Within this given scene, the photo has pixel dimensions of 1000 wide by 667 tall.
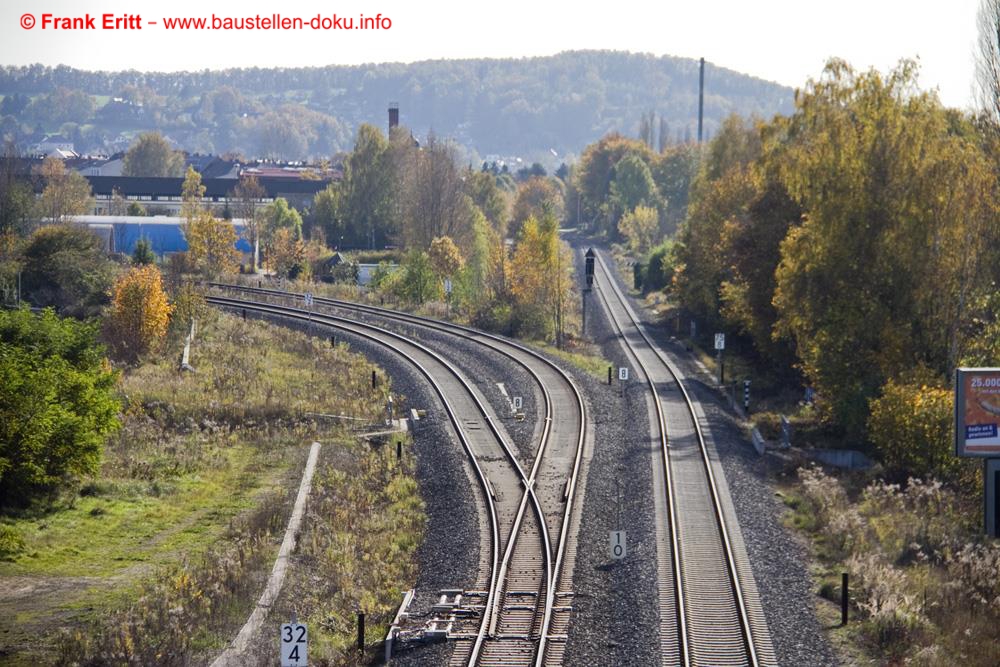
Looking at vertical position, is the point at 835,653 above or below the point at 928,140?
below

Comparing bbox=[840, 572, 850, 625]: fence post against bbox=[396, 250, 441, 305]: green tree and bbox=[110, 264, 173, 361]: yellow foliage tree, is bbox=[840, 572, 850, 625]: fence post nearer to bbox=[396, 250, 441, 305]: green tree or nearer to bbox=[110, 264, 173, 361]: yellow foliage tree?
bbox=[110, 264, 173, 361]: yellow foliage tree

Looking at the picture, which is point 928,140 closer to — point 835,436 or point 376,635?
point 835,436

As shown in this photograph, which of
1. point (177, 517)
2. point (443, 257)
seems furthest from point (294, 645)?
point (443, 257)

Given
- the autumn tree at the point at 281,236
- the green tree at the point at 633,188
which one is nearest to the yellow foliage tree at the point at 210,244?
the autumn tree at the point at 281,236

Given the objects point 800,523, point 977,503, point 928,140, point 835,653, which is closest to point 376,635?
point 835,653

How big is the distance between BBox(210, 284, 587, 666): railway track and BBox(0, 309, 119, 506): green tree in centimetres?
960

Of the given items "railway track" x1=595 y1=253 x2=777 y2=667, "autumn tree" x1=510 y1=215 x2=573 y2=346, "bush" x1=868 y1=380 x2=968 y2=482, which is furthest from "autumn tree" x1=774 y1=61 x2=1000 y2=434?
"autumn tree" x1=510 y1=215 x2=573 y2=346

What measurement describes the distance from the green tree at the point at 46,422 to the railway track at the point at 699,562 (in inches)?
530

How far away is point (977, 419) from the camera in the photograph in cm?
2477

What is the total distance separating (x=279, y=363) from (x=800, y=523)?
85.5ft

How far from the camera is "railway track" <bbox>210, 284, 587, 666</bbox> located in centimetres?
1816

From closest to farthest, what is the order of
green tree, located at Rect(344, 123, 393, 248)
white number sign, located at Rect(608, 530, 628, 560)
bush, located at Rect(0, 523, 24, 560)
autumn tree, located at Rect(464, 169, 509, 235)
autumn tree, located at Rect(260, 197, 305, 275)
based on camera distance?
white number sign, located at Rect(608, 530, 628, 560) → bush, located at Rect(0, 523, 24, 560) → autumn tree, located at Rect(260, 197, 305, 275) → green tree, located at Rect(344, 123, 393, 248) → autumn tree, located at Rect(464, 169, 509, 235)

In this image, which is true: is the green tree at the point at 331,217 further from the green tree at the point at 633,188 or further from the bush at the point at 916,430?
the bush at the point at 916,430

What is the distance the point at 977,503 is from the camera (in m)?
26.5
